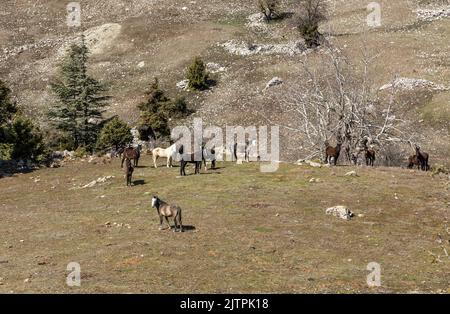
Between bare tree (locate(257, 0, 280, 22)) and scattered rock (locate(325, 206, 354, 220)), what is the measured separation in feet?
228

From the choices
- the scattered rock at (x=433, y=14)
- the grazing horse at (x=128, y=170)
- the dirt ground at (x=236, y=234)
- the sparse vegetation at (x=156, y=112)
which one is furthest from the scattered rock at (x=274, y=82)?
the grazing horse at (x=128, y=170)

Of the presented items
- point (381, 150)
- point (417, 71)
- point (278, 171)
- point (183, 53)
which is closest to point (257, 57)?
point (183, 53)

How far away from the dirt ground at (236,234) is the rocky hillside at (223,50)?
73.1 ft

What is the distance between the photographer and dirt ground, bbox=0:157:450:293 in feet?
59.4

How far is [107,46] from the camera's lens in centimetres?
9088

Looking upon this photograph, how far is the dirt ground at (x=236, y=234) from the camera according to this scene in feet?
59.4

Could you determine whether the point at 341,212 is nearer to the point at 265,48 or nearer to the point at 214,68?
the point at 214,68

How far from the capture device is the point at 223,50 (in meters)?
82.7

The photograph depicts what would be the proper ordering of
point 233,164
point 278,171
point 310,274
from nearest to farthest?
1. point 310,274
2. point 278,171
3. point 233,164

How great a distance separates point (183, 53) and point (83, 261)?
66308 mm

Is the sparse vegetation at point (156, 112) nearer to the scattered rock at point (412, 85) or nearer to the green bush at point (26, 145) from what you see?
the green bush at point (26, 145)

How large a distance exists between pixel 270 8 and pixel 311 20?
952 cm
